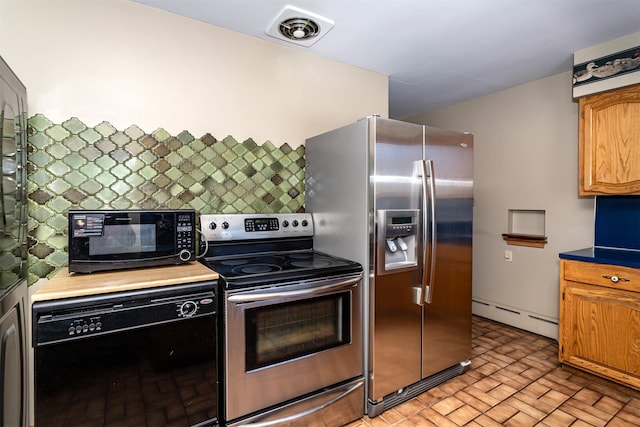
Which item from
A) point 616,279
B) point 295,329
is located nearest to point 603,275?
point 616,279

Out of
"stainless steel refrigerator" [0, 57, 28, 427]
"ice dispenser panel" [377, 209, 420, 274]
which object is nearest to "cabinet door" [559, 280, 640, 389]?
"ice dispenser panel" [377, 209, 420, 274]

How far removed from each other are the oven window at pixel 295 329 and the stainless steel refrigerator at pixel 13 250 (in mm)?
975

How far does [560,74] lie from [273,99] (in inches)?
105

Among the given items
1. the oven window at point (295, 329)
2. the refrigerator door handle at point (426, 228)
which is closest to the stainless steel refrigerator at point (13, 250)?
the oven window at point (295, 329)

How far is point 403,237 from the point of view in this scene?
2.14m

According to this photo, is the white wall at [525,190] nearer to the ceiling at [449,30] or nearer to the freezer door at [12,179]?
the ceiling at [449,30]

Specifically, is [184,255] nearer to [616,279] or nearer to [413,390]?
[413,390]

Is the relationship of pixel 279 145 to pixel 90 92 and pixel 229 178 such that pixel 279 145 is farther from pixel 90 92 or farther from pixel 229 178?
pixel 90 92

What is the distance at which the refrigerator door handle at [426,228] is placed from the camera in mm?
2100

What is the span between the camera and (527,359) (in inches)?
106

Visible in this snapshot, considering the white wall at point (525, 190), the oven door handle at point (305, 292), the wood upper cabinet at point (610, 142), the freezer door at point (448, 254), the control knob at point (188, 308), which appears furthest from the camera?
the white wall at point (525, 190)

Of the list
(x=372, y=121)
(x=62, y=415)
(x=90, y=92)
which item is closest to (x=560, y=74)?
(x=372, y=121)

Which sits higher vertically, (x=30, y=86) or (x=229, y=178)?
(x=30, y=86)

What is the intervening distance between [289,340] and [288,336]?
0.02 meters
